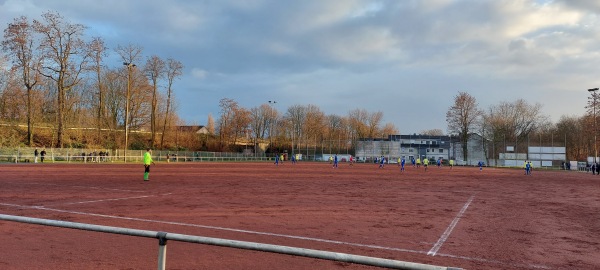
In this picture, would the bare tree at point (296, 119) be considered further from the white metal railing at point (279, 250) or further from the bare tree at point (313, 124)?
the white metal railing at point (279, 250)

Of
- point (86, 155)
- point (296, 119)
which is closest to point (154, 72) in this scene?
point (86, 155)

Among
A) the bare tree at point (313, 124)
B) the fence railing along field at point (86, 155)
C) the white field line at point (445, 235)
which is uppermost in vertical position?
the bare tree at point (313, 124)

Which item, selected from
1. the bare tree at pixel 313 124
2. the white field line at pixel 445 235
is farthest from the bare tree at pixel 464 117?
the white field line at pixel 445 235

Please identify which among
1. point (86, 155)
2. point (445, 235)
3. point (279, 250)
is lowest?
point (445, 235)

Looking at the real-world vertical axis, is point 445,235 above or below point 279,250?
below

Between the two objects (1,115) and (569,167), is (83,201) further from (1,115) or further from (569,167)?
(569,167)

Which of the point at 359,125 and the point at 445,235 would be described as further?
the point at 359,125

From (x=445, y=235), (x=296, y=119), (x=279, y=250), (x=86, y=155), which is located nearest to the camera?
(x=279, y=250)

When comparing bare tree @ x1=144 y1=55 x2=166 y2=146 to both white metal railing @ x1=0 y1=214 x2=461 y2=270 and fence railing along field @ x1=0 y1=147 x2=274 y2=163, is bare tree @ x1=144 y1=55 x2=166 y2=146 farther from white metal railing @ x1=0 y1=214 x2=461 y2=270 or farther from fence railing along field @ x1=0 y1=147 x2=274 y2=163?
white metal railing @ x1=0 y1=214 x2=461 y2=270

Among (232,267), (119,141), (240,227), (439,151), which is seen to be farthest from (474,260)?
(439,151)

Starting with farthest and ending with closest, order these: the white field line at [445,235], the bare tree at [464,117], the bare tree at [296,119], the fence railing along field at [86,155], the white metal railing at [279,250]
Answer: the bare tree at [296,119] → the bare tree at [464,117] → the fence railing along field at [86,155] → the white field line at [445,235] → the white metal railing at [279,250]

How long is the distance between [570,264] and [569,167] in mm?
67782

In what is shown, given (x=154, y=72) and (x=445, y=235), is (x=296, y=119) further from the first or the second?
(x=445, y=235)

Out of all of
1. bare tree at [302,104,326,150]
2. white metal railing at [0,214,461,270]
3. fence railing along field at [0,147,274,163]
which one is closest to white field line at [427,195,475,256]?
white metal railing at [0,214,461,270]
